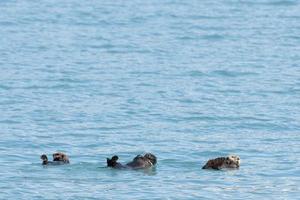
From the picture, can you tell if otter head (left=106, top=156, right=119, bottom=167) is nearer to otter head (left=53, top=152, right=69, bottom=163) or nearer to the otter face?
otter head (left=53, top=152, right=69, bottom=163)

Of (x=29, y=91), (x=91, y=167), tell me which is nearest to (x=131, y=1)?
(x=29, y=91)

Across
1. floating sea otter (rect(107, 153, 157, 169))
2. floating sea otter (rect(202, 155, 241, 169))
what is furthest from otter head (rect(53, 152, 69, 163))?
floating sea otter (rect(202, 155, 241, 169))

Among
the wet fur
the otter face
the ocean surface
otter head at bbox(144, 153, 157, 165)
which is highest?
the ocean surface

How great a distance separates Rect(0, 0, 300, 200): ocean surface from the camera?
17438 mm

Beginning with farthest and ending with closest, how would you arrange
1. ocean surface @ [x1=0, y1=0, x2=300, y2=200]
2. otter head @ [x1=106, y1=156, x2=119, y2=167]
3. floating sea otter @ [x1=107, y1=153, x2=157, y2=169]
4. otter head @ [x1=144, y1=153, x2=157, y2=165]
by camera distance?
otter head @ [x1=144, y1=153, x2=157, y2=165], floating sea otter @ [x1=107, y1=153, x2=157, y2=169], otter head @ [x1=106, y1=156, x2=119, y2=167], ocean surface @ [x1=0, y1=0, x2=300, y2=200]

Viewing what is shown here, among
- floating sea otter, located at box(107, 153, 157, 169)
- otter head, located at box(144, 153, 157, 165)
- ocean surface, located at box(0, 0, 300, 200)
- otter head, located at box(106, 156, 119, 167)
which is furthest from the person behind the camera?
otter head, located at box(144, 153, 157, 165)

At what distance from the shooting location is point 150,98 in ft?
81.8

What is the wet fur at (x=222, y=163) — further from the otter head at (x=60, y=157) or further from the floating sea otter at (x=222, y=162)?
the otter head at (x=60, y=157)

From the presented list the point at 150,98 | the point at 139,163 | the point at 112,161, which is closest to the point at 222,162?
the point at 139,163

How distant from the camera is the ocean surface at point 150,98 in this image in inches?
687

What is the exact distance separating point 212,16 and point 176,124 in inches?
674

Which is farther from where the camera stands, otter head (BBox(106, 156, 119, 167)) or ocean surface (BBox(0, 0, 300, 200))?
otter head (BBox(106, 156, 119, 167))

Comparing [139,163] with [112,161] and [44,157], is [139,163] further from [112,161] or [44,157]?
[44,157]

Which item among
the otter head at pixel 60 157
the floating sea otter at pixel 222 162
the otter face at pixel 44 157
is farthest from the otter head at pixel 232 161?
the otter face at pixel 44 157
